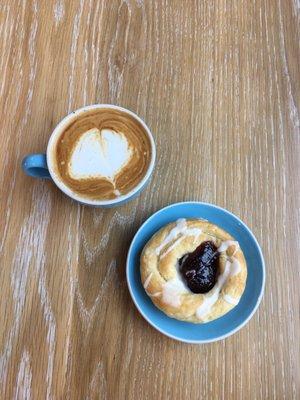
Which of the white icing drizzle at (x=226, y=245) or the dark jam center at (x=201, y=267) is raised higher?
the white icing drizzle at (x=226, y=245)

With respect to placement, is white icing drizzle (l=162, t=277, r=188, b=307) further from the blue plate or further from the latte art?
the latte art

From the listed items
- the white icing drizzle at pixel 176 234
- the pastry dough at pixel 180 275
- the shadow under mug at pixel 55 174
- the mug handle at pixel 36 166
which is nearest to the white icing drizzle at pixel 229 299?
the pastry dough at pixel 180 275

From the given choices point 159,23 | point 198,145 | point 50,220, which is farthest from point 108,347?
point 159,23

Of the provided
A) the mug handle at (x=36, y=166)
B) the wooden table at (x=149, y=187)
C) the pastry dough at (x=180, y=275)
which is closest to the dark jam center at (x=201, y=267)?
the pastry dough at (x=180, y=275)

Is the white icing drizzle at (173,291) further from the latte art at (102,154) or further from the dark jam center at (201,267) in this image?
the latte art at (102,154)

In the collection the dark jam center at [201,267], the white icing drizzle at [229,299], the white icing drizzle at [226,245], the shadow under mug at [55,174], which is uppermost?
the shadow under mug at [55,174]

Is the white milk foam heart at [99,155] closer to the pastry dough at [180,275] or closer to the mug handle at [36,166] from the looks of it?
the mug handle at [36,166]
